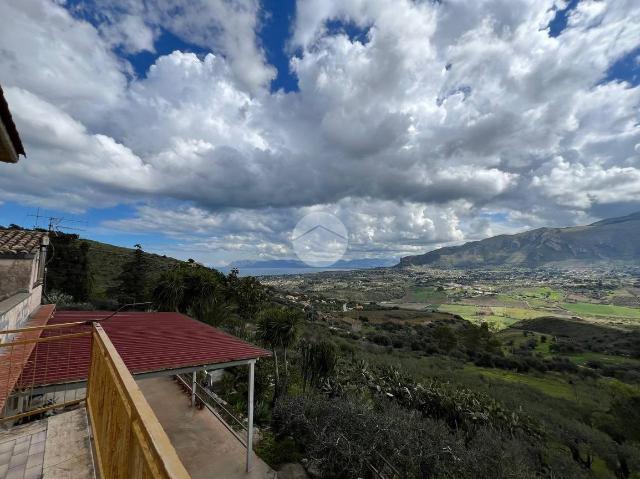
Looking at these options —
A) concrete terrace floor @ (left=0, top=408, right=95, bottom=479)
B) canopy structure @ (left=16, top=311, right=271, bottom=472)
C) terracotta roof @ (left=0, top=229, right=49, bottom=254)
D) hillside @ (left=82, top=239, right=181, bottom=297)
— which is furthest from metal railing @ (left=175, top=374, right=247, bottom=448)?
hillside @ (left=82, top=239, right=181, bottom=297)

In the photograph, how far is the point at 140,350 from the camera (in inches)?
310

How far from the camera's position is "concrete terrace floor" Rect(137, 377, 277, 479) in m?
9.17

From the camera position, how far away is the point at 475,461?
10.0m

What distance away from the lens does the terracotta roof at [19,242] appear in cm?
984

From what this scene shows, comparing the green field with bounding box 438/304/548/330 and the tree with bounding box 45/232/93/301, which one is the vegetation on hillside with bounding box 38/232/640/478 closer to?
the tree with bounding box 45/232/93/301

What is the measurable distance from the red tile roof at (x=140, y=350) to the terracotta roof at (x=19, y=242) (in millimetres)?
2376

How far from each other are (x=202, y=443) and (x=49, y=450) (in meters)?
7.75

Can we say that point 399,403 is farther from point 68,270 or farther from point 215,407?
point 68,270

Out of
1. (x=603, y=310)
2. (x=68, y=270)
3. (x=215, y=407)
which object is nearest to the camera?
(x=215, y=407)

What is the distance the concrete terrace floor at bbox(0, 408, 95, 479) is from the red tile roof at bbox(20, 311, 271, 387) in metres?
1.85

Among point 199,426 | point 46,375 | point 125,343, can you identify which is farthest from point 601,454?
point 46,375

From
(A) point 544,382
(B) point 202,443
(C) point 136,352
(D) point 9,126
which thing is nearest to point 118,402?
(D) point 9,126

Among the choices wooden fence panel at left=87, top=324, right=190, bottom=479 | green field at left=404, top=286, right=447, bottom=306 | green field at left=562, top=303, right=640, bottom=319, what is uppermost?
wooden fence panel at left=87, top=324, right=190, bottom=479

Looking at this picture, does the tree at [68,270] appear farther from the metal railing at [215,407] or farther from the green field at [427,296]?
the green field at [427,296]
